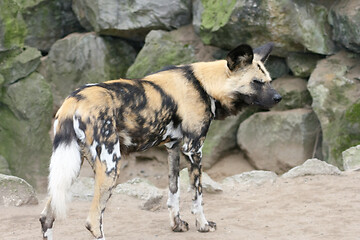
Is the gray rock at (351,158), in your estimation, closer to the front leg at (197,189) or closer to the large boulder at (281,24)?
the large boulder at (281,24)

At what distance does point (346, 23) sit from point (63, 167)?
16.8 ft

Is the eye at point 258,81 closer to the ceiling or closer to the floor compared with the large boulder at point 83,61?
closer to the ceiling

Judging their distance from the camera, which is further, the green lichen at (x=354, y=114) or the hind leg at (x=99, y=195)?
the green lichen at (x=354, y=114)

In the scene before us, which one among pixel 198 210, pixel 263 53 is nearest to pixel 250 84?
pixel 263 53

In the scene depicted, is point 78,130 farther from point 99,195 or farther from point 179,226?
point 179,226

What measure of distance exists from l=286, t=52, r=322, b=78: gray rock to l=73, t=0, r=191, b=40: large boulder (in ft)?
6.59

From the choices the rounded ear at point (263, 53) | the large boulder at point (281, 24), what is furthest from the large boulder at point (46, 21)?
the rounded ear at point (263, 53)

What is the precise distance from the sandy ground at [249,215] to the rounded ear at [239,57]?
1314 millimetres

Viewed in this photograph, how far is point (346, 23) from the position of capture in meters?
7.36

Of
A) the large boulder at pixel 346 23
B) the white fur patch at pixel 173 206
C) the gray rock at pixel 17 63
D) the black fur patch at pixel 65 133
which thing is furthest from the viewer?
the gray rock at pixel 17 63

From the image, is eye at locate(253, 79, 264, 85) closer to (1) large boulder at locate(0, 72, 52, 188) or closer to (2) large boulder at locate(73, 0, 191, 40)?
(1) large boulder at locate(0, 72, 52, 188)

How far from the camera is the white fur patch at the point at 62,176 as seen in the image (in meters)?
3.53

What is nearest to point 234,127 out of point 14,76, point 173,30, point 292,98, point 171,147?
point 292,98

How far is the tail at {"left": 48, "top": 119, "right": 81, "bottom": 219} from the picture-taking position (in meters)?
3.54
